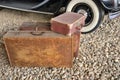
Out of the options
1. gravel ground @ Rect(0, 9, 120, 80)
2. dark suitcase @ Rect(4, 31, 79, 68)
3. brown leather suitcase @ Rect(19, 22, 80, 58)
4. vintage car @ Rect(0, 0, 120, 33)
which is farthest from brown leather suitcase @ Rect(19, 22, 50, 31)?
vintage car @ Rect(0, 0, 120, 33)

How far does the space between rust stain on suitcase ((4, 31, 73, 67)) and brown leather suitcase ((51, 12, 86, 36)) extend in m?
0.07

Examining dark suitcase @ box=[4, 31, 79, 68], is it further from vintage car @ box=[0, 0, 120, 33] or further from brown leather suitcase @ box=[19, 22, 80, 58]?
vintage car @ box=[0, 0, 120, 33]

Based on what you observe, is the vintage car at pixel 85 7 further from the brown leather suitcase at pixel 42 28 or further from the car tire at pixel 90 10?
the brown leather suitcase at pixel 42 28

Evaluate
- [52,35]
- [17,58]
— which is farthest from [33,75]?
[52,35]

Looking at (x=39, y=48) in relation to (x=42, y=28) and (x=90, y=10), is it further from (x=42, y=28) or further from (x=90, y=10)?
(x=90, y=10)

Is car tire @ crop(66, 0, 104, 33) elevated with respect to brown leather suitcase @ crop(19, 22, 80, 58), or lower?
elevated

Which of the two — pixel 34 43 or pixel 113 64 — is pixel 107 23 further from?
pixel 34 43

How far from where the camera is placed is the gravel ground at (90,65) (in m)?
2.57

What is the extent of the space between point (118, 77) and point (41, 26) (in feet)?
3.68

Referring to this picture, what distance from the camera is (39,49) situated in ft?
8.40

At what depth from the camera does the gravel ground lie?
8.45 ft

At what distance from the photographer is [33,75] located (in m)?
2.61

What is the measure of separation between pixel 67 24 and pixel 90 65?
2.18 feet

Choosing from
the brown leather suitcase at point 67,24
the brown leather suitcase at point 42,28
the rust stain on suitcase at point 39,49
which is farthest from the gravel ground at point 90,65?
the brown leather suitcase at point 67,24
